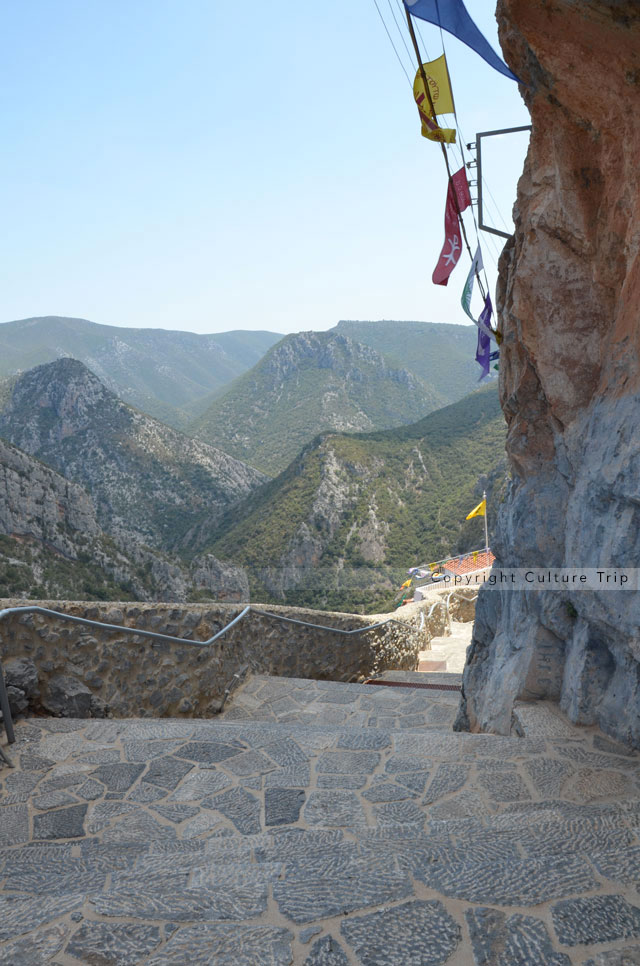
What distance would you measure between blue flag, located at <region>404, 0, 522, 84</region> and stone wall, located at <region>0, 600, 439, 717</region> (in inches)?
189

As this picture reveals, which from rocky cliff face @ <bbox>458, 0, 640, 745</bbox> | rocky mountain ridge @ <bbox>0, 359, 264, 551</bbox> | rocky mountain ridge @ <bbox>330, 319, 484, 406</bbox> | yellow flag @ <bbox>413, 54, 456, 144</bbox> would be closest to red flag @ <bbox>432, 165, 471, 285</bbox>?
yellow flag @ <bbox>413, 54, 456, 144</bbox>

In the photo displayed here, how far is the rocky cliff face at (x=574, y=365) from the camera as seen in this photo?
346cm

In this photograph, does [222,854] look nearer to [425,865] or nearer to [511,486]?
[425,865]

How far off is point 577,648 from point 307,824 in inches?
91.8

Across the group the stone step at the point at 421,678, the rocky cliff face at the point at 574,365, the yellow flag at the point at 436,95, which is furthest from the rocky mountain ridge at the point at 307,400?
the rocky cliff face at the point at 574,365

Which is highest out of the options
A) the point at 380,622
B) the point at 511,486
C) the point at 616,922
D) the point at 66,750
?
the point at 511,486

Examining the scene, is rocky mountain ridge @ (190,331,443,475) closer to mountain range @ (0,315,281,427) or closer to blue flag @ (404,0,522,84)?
mountain range @ (0,315,281,427)

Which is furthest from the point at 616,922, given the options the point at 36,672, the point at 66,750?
the point at 36,672

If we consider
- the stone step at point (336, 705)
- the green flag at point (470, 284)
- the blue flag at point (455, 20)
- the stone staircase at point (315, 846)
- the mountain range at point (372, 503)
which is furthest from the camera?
the mountain range at point (372, 503)

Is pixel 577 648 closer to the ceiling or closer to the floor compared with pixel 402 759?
closer to the ceiling

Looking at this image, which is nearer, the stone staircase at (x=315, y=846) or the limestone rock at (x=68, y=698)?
the stone staircase at (x=315, y=846)

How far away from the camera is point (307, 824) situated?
285 centimetres

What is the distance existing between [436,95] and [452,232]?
5.90ft

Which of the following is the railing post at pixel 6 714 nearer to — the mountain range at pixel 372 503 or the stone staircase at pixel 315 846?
the stone staircase at pixel 315 846
